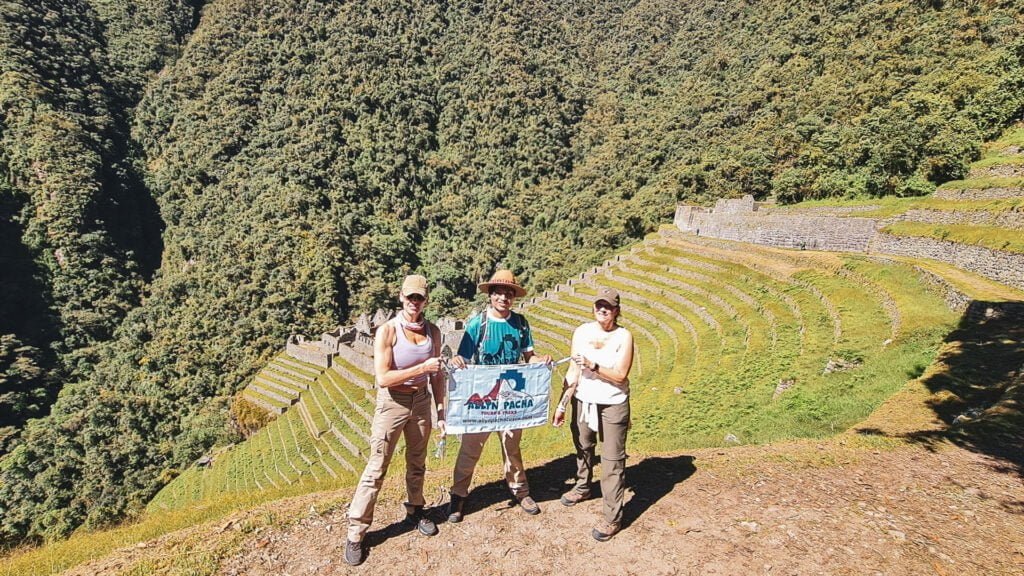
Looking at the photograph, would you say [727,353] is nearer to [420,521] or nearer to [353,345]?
[420,521]

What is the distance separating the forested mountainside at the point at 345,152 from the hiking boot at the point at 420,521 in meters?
5.57

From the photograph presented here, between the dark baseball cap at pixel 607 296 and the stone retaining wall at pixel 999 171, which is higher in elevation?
the stone retaining wall at pixel 999 171

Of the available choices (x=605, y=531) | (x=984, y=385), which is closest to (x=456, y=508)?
(x=605, y=531)

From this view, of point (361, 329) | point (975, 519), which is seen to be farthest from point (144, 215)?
point (975, 519)

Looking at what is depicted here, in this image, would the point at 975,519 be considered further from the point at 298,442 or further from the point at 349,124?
the point at 349,124

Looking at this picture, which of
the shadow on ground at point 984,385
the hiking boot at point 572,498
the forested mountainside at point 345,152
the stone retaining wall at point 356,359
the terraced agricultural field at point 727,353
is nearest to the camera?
the hiking boot at point 572,498

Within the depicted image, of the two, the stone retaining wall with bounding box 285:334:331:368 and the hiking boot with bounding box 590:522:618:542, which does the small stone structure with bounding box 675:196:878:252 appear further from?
the stone retaining wall with bounding box 285:334:331:368

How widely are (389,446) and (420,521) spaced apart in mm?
847

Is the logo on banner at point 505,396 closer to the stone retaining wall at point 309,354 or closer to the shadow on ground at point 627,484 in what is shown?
the shadow on ground at point 627,484

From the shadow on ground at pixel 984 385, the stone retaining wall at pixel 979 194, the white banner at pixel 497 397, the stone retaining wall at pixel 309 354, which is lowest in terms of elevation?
the stone retaining wall at pixel 309 354

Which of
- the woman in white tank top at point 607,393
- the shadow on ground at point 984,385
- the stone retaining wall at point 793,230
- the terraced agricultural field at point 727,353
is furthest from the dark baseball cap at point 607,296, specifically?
the stone retaining wall at point 793,230

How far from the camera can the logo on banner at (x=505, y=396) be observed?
4168 mm

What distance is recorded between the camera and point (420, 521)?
402 cm

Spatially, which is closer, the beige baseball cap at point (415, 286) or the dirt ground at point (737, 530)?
the dirt ground at point (737, 530)
